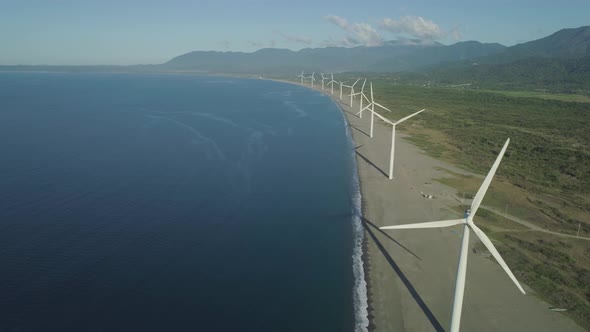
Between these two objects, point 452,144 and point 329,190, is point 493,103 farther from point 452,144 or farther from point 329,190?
point 329,190

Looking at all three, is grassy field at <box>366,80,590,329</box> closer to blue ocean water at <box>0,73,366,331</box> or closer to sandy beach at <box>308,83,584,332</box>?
sandy beach at <box>308,83,584,332</box>

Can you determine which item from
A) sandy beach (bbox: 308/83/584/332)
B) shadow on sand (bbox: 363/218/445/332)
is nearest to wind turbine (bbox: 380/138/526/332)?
shadow on sand (bbox: 363/218/445/332)

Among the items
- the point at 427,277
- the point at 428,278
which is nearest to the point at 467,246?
the point at 428,278

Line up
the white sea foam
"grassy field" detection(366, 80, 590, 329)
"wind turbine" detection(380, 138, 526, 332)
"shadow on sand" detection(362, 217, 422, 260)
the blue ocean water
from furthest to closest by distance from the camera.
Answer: "shadow on sand" detection(362, 217, 422, 260), "grassy field" detection(366, 80, 590, 329), the blue ocean water, the white sea foam, "wind turbine" detection(380, 138, 526, 332)

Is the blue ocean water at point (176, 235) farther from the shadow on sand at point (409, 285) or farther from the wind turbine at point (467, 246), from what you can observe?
the wind turbine at point (467, 246)

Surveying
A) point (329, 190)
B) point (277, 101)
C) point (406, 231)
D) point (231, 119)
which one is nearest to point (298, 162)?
point (329, 190)

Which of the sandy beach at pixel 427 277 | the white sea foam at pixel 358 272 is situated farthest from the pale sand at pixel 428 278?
the white sea foam at pixel 358 272

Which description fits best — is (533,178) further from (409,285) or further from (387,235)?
(409,285)
